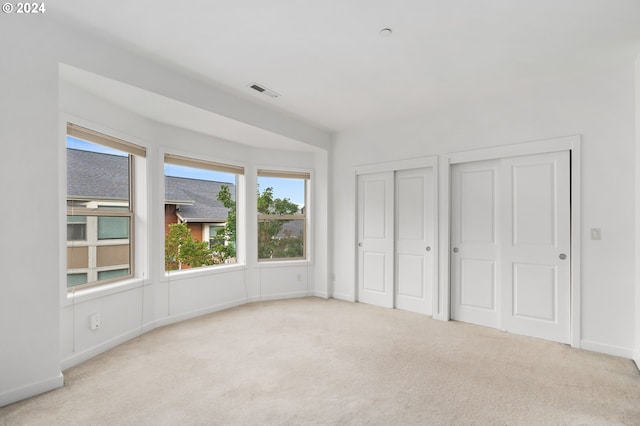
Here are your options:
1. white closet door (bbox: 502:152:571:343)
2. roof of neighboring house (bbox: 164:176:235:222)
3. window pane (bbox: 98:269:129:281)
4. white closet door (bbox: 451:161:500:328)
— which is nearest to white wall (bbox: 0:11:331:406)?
window pane (bbox: 98:269:129:281)

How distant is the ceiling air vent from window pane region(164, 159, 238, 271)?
135 cm

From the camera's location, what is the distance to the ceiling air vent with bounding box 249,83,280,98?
3.36 m

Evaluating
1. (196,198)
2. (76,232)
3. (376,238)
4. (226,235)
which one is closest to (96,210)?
(76,232)

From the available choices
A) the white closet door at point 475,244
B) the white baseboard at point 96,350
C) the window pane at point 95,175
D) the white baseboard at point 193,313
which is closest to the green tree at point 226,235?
the white baseboard at point 193,313

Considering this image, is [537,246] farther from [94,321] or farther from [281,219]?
[94,321]

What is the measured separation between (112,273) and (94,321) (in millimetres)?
552

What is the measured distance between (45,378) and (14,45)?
225 centimetres

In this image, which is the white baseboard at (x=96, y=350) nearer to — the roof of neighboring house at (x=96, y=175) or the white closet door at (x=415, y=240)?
the roof of neighboring house at (x=96, y=175)

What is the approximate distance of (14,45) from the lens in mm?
2135

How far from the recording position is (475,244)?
151 inches

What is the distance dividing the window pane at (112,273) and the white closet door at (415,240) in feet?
10.9

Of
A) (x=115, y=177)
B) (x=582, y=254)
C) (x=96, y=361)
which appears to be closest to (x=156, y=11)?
(x=115, y=177)

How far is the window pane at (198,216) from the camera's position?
4016 millimetres

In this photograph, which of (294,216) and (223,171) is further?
(294,216)
